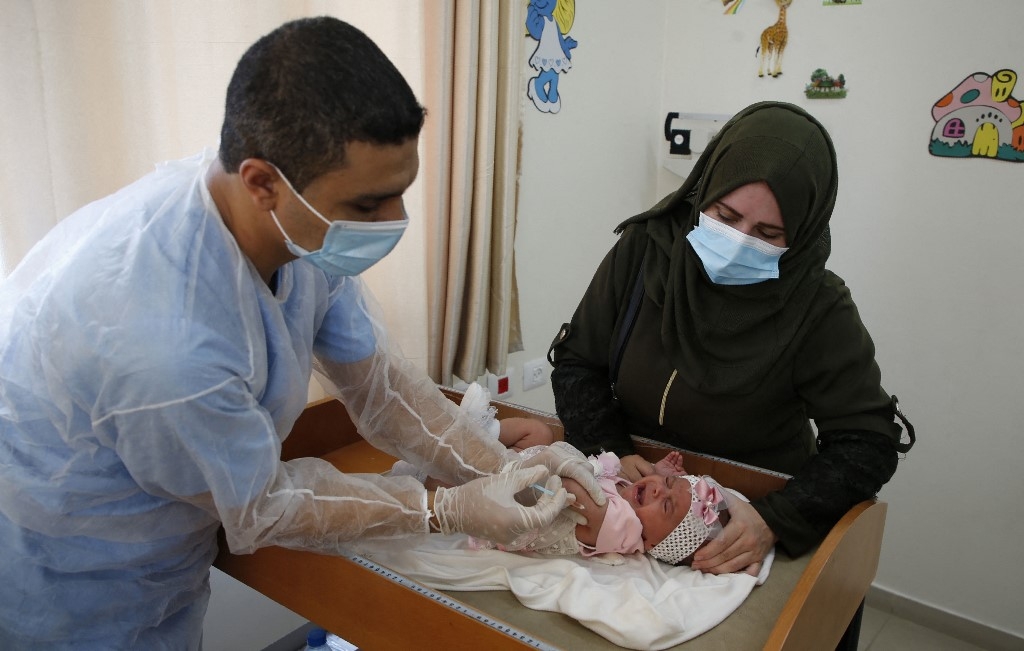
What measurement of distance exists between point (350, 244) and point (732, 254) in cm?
85

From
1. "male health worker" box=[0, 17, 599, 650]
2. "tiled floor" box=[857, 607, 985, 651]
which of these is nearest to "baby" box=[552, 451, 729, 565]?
"male health worker" box=[0, 17, 599, 650]

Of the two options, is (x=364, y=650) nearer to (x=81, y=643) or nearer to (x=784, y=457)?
(x=81, y=643)

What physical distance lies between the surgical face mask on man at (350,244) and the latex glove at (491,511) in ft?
1.56

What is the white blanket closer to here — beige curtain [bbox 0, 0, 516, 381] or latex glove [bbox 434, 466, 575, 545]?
latex glove [bbox 434, 466, 575, 545]

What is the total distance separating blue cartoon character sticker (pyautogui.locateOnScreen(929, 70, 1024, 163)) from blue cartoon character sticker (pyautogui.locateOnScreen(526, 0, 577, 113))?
1.44 metres

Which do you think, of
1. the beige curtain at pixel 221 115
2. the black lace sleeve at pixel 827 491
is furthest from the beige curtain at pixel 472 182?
the black lace sleeve at pixel 827 491

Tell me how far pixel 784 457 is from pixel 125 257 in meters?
1.53

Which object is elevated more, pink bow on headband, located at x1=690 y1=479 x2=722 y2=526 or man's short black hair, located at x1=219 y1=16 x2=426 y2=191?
man's short black hair, located at x1=219 y1=16 x2=426 y2=191

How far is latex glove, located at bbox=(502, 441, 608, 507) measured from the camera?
150 centimetres

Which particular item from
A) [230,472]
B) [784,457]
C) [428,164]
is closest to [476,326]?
[428,164]

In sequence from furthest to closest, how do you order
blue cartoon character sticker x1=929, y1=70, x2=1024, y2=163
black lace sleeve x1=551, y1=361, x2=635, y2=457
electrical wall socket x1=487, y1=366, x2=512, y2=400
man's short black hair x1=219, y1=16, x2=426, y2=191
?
electrical wall socket x1=487, y1=366, x2=512, y2=400 → blue cartoon character sticker x1=929, y1=70, x2=1024, y2=163 → black lace sleeve x1=551, y1=361, x2=635, y2=457 → man's short black hair x1=219, y1=16, x2=426, y2=191

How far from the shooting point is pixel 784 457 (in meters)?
1.75

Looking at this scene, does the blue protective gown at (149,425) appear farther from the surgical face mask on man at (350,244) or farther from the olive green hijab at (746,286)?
the olive green hijab at (746,286)

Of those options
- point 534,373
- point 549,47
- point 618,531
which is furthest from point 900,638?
point 549,47
